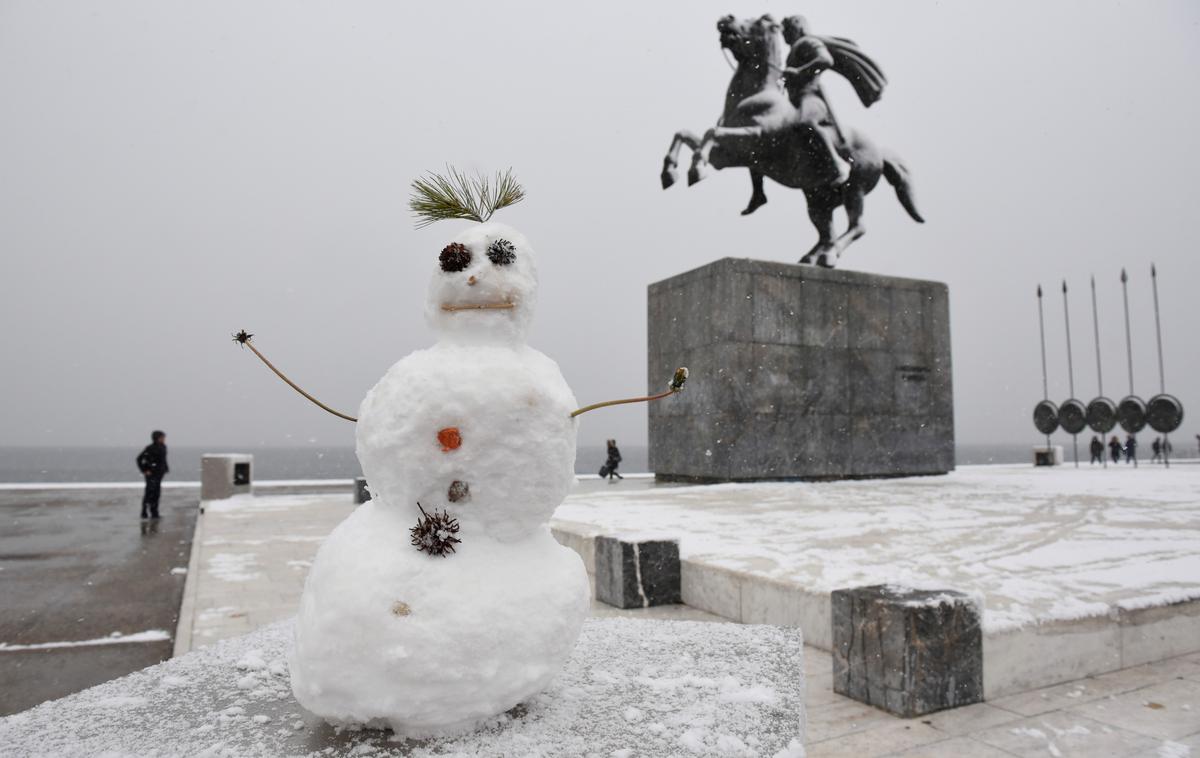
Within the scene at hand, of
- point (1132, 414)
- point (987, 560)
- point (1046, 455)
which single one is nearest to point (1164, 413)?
point (1132, 414)

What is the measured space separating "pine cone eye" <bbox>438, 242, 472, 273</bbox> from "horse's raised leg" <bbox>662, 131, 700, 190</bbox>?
11.7 metres

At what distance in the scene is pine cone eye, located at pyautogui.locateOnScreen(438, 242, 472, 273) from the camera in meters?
2.48

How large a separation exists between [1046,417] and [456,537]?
30662 mm

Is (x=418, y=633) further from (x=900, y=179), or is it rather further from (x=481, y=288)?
(x=900, y=179)

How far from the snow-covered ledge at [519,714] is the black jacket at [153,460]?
35.0 ft

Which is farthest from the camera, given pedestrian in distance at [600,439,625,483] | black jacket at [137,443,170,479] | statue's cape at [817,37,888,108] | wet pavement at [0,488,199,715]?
pedestrian in distance at [600,439,625,483]

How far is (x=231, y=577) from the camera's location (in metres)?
6.51

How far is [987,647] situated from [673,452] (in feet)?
35.0

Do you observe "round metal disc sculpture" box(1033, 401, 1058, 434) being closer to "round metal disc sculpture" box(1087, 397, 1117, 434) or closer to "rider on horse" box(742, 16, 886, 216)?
"round metal disc sculpture" box(1087, 397, 1117, 434)

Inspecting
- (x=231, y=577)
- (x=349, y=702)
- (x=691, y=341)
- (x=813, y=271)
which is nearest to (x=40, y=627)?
(x=231, y=577)

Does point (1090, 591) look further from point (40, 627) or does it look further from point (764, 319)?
point (764, 319)

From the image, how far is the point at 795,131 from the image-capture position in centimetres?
1415

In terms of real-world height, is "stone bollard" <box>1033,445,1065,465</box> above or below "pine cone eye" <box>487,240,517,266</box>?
below

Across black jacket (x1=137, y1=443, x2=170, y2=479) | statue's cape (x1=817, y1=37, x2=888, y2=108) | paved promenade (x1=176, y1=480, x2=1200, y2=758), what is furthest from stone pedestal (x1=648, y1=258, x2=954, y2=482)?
black jacket (x1=137, y1=443, x2=170, y2=479)
